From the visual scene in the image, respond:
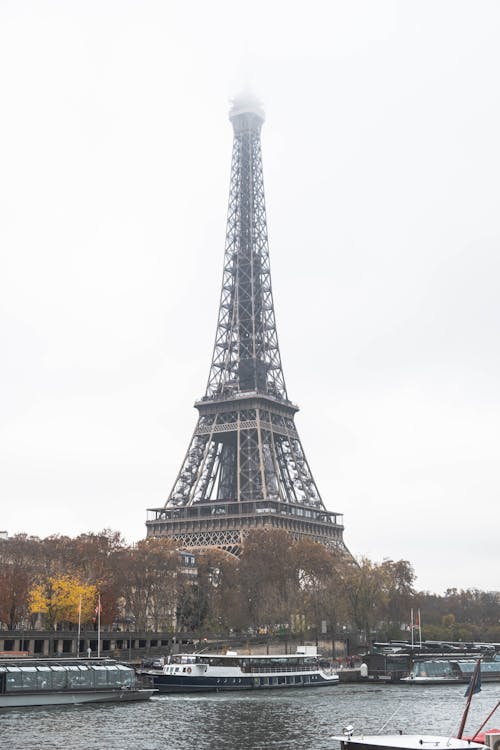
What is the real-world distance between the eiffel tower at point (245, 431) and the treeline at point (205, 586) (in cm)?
842

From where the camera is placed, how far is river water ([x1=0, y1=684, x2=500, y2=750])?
5679 centimetres

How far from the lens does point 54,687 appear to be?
260 feet

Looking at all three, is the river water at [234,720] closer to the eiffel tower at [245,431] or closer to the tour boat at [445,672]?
the tour boat at [445,672]

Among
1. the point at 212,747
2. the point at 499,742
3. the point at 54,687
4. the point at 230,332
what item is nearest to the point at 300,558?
the point at 230,332

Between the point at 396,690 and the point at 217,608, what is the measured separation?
45.3 meters

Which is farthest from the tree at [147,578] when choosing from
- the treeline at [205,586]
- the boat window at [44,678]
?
the boat window at [44,678]

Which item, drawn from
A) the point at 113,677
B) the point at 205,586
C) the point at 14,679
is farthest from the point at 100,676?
the point at 205,586

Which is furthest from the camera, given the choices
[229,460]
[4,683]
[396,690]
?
[229,460]

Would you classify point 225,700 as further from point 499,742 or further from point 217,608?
point 217,608

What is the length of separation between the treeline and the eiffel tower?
8.42 m

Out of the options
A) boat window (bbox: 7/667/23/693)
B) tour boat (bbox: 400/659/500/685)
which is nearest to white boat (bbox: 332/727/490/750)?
boat window (bbox: 7/667/23/693)

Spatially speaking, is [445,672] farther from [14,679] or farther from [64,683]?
[14,679]

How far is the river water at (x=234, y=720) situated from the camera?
56787 millimetres

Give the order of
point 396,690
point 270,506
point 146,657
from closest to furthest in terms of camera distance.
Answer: point 396,690, point 146,657, point 270,506
